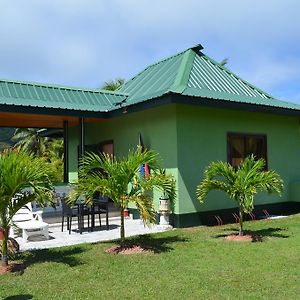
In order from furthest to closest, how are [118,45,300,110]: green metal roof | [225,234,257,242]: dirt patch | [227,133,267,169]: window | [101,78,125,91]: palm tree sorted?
[101,78,125,91]: palm tree, [227,133,267,169]: window, [118,45,300,110]: green metal roof, [225,234,257,242]: dirt patch

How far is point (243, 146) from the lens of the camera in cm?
1198

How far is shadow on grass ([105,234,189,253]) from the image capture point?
7.62m

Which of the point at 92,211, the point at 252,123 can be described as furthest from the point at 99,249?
the point at 252,123

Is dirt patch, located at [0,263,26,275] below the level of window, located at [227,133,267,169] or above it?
below

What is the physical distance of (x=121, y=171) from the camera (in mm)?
7285

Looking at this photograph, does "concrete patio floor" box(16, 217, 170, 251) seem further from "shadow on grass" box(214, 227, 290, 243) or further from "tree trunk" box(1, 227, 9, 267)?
"shadow on grass" box(214, 227, 290, 243)

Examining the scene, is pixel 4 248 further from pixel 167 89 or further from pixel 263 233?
pixel 167 89

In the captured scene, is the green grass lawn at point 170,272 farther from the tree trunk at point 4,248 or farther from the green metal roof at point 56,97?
the green metal roof at point 56,97

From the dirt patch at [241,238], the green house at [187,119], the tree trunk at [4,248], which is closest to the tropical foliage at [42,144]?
the green house at [187,119]

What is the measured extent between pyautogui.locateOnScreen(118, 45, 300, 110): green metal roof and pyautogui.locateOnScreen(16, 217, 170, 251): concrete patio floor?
3.55 metres

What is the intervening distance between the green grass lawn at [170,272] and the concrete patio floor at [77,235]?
2.19ft

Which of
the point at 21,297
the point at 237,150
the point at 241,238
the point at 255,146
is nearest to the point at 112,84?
the point at 255,146

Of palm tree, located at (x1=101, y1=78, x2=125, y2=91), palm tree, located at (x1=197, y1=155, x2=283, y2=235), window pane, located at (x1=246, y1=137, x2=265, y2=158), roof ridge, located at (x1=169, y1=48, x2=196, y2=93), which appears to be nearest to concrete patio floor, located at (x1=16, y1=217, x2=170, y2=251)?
palm tree, located at (x1=197, y1=155, x2=283, y2=235)

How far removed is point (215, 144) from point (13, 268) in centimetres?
679
